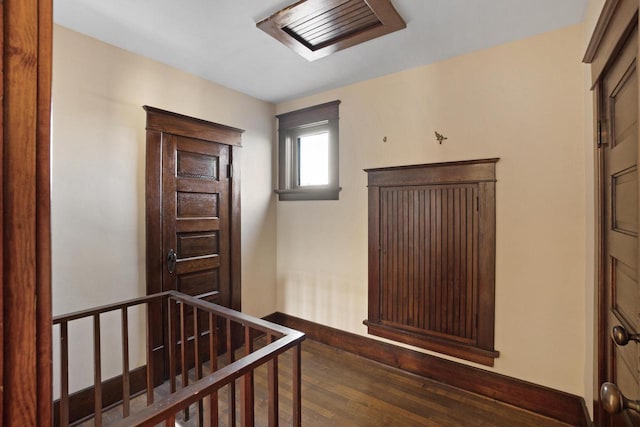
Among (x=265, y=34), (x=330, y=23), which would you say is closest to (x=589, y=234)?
(x=330, y=23)

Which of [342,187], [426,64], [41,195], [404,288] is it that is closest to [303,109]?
[342,187]

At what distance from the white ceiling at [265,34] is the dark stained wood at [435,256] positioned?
0.86m

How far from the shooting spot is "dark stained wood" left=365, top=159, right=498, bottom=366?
220 centimetres

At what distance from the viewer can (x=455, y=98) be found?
233 cm

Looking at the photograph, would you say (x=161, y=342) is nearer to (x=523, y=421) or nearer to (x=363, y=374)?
(x=363, y=374)

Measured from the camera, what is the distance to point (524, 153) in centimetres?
206

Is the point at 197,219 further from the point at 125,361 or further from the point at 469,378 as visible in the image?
the point at 469,378

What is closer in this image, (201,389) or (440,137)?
(201,389)

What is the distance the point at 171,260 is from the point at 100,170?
0.83 meters

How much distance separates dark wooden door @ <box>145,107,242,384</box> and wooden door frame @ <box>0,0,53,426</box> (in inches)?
73.4

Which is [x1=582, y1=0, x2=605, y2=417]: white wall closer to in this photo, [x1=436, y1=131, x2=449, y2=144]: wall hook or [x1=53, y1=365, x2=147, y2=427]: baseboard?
[x1=436, y1=131, x2=449, y2=144]: wall hook

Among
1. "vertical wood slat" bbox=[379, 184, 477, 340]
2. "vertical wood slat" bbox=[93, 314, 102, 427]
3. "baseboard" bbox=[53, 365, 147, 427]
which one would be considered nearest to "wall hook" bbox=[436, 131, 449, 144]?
"vertical wood slat" bbox=[379, 184, 477, 340]

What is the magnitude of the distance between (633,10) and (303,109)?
253cm

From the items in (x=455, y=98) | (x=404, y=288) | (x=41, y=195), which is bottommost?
(x=404, y=288)
